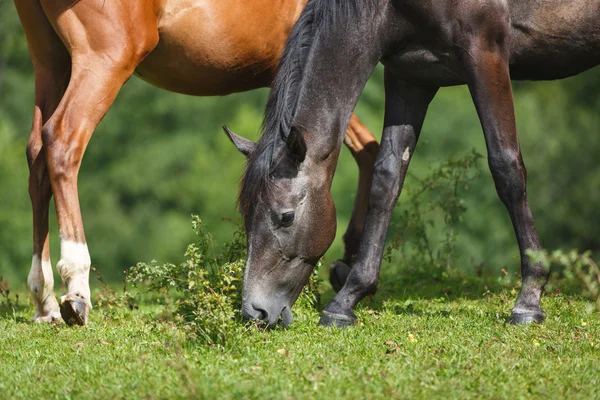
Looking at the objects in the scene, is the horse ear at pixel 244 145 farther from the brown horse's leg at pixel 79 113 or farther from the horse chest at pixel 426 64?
the horse chest at pixel 426 64

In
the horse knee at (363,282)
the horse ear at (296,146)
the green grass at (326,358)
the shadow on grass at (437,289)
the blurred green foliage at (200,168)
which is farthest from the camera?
the blurred green foliage at (200,168)

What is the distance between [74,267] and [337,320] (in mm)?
1738

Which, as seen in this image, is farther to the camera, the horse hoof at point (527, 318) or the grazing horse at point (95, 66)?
the grazing horse at point (95, 66)

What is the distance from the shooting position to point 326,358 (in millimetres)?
4133

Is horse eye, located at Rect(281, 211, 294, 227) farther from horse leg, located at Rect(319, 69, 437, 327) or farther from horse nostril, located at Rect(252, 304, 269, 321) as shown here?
horse leg, located at Rect(319, 69, 437, 327)

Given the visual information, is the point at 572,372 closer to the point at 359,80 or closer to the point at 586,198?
the point at 359,80

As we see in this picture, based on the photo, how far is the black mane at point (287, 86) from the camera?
198 inches

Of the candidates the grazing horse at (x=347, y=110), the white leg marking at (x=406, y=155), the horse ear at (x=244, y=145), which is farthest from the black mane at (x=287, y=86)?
the white leg marking at (x=406, y=155)

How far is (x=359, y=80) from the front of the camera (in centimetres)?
534

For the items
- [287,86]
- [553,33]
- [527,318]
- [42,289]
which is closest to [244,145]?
[287,86]

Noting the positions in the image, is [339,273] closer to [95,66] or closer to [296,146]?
[296,146]

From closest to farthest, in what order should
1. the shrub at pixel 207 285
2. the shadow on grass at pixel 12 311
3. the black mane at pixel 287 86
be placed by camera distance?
the shrub at pixel 207 285
the black mane at pixel 287 86
the shadow on grass at pixel 12 311

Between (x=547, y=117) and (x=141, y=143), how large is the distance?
1291 centimetres

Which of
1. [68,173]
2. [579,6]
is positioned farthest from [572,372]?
[68,173]
